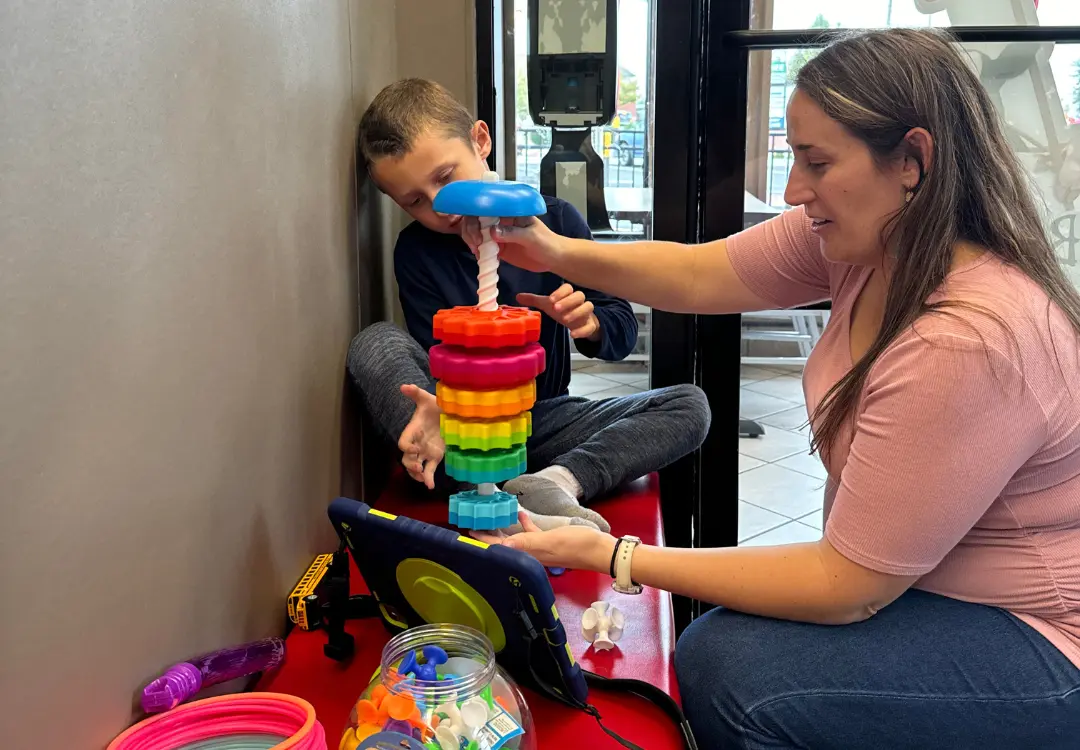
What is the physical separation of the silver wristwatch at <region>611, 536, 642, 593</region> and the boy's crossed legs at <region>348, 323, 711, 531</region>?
216mm

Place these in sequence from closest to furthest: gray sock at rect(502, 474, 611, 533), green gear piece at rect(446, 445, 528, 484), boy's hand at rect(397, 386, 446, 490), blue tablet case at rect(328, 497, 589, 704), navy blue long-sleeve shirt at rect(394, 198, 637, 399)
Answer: blue tablet case at rect(328, 497, 589, 704) → green gear piece at rect(446, 445, 528, 484) → boy's hand at rect(397, 386, 446, 490) → gray sock at rect(502, 474, 611, 533) → navy blue long-sleeve shirt at rect(394, 198, 637, 399)

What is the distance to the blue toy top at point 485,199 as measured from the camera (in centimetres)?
91

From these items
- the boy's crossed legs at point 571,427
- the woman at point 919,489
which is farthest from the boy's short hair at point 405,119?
the woman at point 919,489

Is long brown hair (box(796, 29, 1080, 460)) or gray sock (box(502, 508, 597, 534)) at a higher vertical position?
long brown hair (box(796, 29, 1080, 460))

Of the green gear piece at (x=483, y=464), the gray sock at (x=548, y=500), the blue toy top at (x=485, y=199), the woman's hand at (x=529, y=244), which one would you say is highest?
the blue toy top at (x=485, y=199)

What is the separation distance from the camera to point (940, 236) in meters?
0.96

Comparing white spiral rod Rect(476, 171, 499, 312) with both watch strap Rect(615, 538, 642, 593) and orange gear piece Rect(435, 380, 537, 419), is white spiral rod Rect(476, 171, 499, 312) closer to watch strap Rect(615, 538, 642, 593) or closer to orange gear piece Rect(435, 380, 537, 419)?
orange gear piece Rect(435, 380, 537, 419)

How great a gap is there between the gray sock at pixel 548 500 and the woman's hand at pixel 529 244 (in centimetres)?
31

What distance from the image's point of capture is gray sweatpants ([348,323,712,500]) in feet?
4.52

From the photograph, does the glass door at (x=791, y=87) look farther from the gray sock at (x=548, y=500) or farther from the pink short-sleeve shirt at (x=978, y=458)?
the pink short-sleeve shirt at (x=978, y=458)

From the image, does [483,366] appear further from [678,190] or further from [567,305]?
[678,190]

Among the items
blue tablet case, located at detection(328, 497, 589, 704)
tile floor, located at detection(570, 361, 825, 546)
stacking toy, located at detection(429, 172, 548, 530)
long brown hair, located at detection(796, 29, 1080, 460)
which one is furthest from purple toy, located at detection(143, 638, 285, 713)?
tile floor, located at detection(570, 361, 825, 546)

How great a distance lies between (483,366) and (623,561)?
268 millimetres

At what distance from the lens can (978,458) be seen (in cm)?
89
